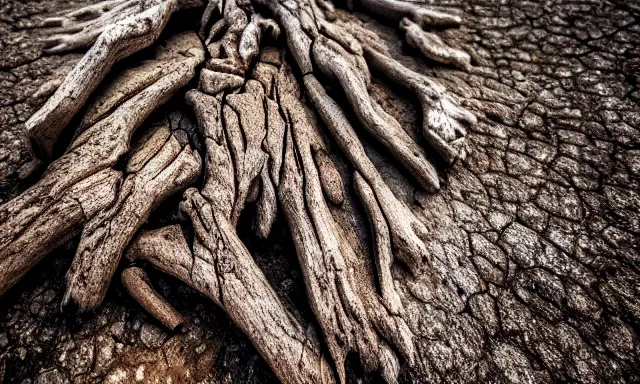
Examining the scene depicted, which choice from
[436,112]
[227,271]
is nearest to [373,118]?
[436,112]

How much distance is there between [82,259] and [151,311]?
13.7 inches

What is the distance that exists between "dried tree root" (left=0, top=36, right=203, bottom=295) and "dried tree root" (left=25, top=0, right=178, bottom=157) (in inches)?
5.0

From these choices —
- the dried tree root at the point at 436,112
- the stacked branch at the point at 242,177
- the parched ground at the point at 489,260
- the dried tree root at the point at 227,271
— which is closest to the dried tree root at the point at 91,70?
the stacked branch at the point at 242,177

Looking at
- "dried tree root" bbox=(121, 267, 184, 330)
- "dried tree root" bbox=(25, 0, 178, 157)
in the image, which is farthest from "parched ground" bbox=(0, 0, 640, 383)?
"dried tree root" bbox=(25, 0, 178, 157)

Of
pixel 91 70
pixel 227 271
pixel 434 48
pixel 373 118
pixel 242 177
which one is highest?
pixel 434 48

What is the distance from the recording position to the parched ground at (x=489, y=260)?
127cm

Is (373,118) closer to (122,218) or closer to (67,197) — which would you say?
(122,218)

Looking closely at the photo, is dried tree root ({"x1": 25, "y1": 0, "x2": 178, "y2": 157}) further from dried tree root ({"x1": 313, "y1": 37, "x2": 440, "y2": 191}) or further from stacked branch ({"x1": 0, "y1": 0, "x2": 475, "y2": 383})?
dried tree root ({"x1": 313, "y1": 37, "x2": 440, "y2": 191})

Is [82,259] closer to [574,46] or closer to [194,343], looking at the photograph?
[194,343]

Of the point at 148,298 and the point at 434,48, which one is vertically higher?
the point at 434,48

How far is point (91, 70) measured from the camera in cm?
165

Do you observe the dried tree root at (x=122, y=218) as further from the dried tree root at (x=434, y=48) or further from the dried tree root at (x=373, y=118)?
the dried tree root at (x=434, y=48)

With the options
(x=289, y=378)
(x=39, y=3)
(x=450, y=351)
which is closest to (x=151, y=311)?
(x=289, y=378)

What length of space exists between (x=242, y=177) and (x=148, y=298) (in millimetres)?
653
